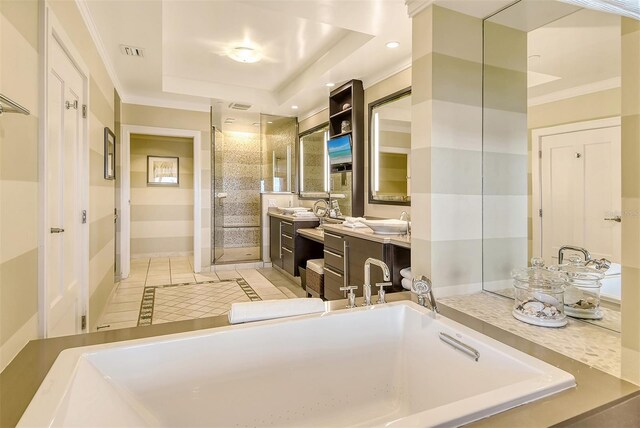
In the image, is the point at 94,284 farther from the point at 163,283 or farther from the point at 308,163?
the point at 308,163

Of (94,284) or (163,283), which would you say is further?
(163,283)

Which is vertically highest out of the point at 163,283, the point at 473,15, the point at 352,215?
the point at 473,15

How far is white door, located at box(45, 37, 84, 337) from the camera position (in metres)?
1.82

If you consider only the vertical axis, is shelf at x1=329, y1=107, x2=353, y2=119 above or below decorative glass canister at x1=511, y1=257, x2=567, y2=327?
above

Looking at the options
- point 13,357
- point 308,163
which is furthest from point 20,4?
point 308,163

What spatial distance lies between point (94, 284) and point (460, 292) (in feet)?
9.40

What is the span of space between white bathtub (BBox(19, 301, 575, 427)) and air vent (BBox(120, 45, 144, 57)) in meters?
2.97

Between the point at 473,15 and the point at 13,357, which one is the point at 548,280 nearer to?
the point at 473,15

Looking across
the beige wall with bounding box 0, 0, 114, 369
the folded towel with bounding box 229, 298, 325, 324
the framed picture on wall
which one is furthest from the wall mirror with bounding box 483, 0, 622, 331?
the framed picture on wall

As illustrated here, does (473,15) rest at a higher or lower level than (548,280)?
higher

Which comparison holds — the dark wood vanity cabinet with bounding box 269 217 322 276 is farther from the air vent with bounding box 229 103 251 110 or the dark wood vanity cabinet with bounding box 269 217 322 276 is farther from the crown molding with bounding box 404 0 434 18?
the crown molding with bounding box 404 0 434 18

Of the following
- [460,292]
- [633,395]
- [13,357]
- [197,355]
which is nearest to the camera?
[633,395]

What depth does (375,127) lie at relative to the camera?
372 centimetres

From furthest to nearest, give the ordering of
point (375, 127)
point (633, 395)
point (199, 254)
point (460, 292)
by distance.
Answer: point (199, 254) → point (375, 127) → point (460, 292) → point (633, 395)
